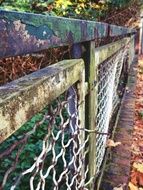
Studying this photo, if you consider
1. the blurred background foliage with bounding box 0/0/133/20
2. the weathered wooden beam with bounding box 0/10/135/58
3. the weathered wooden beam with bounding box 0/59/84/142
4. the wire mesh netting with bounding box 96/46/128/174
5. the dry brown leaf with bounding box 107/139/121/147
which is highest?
the blurred background foliage with bounding box 0/0/133/20

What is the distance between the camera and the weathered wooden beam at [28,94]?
26.1 inches

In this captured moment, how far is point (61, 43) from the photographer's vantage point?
36.9 inches

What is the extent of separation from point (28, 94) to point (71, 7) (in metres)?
4.85

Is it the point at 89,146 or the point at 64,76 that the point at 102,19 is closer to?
the point at 89,146

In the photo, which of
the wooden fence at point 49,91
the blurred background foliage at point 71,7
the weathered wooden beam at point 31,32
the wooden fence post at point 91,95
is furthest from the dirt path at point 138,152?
the weathered wooden beam at point 31,32

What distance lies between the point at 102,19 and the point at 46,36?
6152 mm

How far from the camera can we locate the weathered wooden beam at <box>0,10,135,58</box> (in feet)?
1.94

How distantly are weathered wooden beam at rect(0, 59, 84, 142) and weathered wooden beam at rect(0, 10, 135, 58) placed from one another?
3.8 inches

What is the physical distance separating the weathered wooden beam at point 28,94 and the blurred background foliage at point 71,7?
8.12 ft

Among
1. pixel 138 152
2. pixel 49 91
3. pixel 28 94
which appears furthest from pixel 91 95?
pixel 138 152

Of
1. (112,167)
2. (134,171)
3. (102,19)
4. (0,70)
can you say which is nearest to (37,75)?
(112,167)

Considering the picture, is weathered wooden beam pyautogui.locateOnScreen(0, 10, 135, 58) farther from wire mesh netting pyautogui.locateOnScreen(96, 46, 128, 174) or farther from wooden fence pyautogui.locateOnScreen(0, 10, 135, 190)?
wire mesh netting pyautogui.locateOnScreen(96, 46, 128, 174)

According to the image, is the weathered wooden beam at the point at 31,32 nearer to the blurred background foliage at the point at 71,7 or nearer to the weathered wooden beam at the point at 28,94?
the weathered wooden beam at the point at 28,94

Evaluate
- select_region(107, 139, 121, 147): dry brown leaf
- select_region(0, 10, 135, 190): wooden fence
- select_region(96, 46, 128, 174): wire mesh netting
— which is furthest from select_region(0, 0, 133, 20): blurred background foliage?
select_region(0, 10, 135, 190): wooden fence
